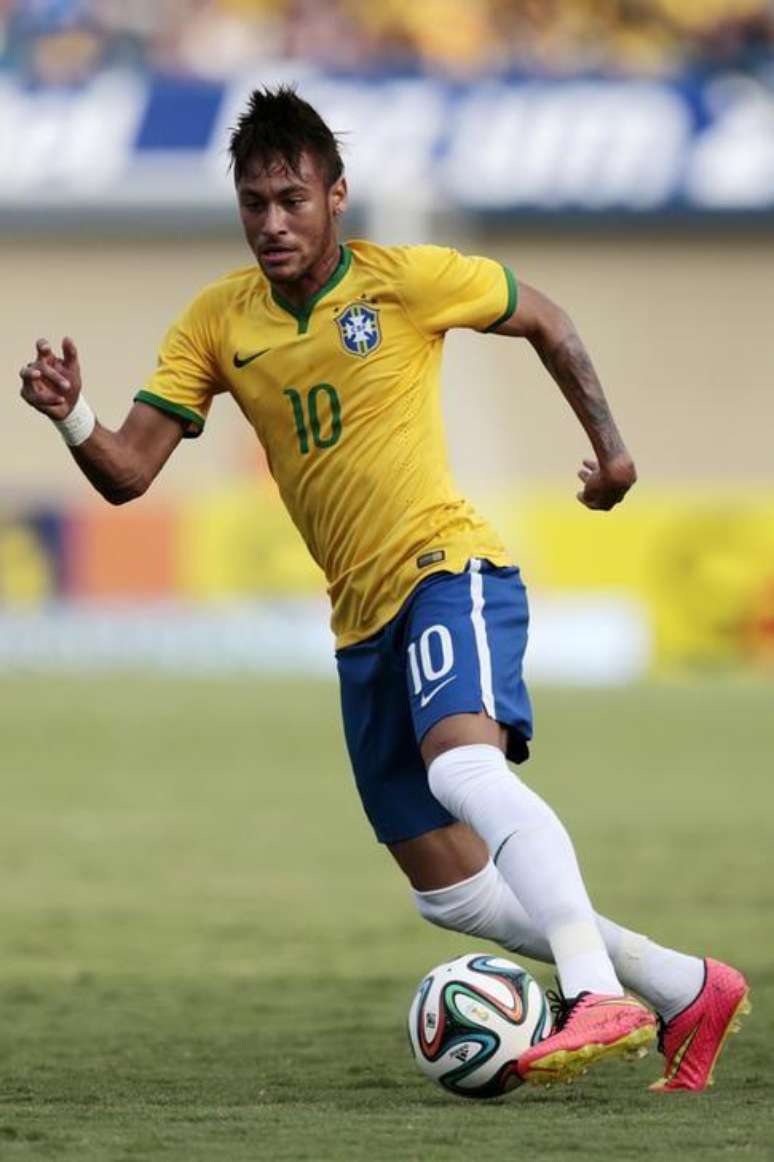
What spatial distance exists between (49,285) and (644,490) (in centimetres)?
903

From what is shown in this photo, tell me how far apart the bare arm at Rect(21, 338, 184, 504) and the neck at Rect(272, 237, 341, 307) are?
455mm

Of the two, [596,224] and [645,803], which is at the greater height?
[596,224]

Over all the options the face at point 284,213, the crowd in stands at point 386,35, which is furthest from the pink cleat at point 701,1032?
the crowd in stands at point 386,35

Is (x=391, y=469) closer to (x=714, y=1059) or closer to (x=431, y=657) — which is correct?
(x=431, y=657)

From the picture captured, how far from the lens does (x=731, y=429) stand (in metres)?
30.8

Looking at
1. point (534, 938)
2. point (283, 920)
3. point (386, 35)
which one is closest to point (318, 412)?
point (534, 938)

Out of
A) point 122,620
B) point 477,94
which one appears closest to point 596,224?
point 477,94

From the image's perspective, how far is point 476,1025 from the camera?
611 cm

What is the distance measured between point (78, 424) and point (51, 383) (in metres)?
0.13

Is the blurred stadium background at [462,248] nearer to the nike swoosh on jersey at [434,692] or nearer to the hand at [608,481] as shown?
the hand at [608,481]

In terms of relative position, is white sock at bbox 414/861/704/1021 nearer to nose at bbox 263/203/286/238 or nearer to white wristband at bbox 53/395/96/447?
white wristband at bbox 53/395/96/447

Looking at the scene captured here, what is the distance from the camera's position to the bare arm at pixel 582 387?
257 inches

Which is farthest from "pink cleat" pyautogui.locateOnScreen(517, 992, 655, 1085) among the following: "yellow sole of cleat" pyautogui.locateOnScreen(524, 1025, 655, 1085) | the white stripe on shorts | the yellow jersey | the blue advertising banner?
the blue advertising banner

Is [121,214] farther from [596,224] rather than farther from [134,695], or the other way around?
[134,695]
